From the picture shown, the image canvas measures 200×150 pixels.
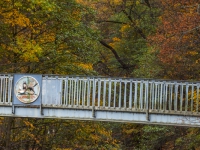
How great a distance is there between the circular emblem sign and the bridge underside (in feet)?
1.02

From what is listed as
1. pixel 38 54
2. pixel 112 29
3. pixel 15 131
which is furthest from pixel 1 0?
pixel 112 29

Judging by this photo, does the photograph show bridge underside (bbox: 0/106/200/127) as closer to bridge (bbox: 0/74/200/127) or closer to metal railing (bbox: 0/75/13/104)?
bridge (bbox: 0/74/200/127)

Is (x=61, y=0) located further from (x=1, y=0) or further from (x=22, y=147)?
(x=22, y=147)

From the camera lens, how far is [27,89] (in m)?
14.2

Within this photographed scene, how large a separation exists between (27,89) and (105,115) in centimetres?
259

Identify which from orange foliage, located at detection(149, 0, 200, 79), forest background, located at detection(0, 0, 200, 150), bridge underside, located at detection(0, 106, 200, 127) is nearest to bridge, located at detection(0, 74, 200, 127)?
bridge underside, located at detection(0, 106, 200, 127)

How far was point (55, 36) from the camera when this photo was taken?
18.1 m

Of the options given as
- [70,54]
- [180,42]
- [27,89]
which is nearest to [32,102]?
[27,89]

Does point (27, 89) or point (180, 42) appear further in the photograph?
point (180, 42)

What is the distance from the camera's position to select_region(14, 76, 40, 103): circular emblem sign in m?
14.1

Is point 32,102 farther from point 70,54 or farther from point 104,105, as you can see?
point 70,54

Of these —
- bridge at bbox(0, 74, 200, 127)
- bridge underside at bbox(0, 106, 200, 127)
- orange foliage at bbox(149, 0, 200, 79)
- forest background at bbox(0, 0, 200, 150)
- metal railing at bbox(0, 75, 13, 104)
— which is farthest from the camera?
orange foliage at bbox(149, 0, 200, 79)

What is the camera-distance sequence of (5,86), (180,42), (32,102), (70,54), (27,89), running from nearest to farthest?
(32,102), (27,89), (5,86), (70,54), (180,42)

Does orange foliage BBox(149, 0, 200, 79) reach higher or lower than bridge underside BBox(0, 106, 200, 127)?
higher
